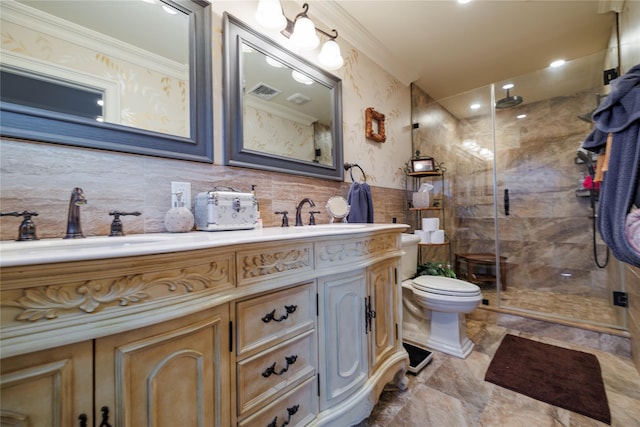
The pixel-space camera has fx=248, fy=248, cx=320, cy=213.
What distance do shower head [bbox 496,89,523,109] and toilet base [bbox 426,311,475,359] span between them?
2.45 m

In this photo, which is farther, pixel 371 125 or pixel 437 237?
pixel 437 237

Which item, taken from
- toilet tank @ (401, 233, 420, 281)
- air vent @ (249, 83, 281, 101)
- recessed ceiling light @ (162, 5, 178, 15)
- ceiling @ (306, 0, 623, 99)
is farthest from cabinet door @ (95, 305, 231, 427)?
ceiling @ (306, 0, 623, 99)

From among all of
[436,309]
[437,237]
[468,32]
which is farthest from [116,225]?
[468,32]

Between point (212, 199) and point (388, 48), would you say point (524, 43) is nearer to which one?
point (388, 48)

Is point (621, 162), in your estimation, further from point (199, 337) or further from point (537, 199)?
point (537, 199)

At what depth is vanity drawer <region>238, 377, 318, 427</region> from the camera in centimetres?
76

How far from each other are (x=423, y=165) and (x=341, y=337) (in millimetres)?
2005

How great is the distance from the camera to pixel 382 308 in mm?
1246

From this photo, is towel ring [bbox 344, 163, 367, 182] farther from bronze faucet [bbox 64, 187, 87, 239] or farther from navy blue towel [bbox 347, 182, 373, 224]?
bronze faucet [bbox 64, 187, 87, 239]

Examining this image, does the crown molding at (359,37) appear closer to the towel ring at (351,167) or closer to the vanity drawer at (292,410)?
the towel ring at (351,167)

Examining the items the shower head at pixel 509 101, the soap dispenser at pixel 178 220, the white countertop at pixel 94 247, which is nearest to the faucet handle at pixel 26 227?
the white countertop at pixel 94 247

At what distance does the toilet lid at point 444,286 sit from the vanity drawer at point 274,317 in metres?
1.14

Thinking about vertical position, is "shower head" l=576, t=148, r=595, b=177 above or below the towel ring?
above

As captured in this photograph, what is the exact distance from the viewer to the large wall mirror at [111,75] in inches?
30.4
